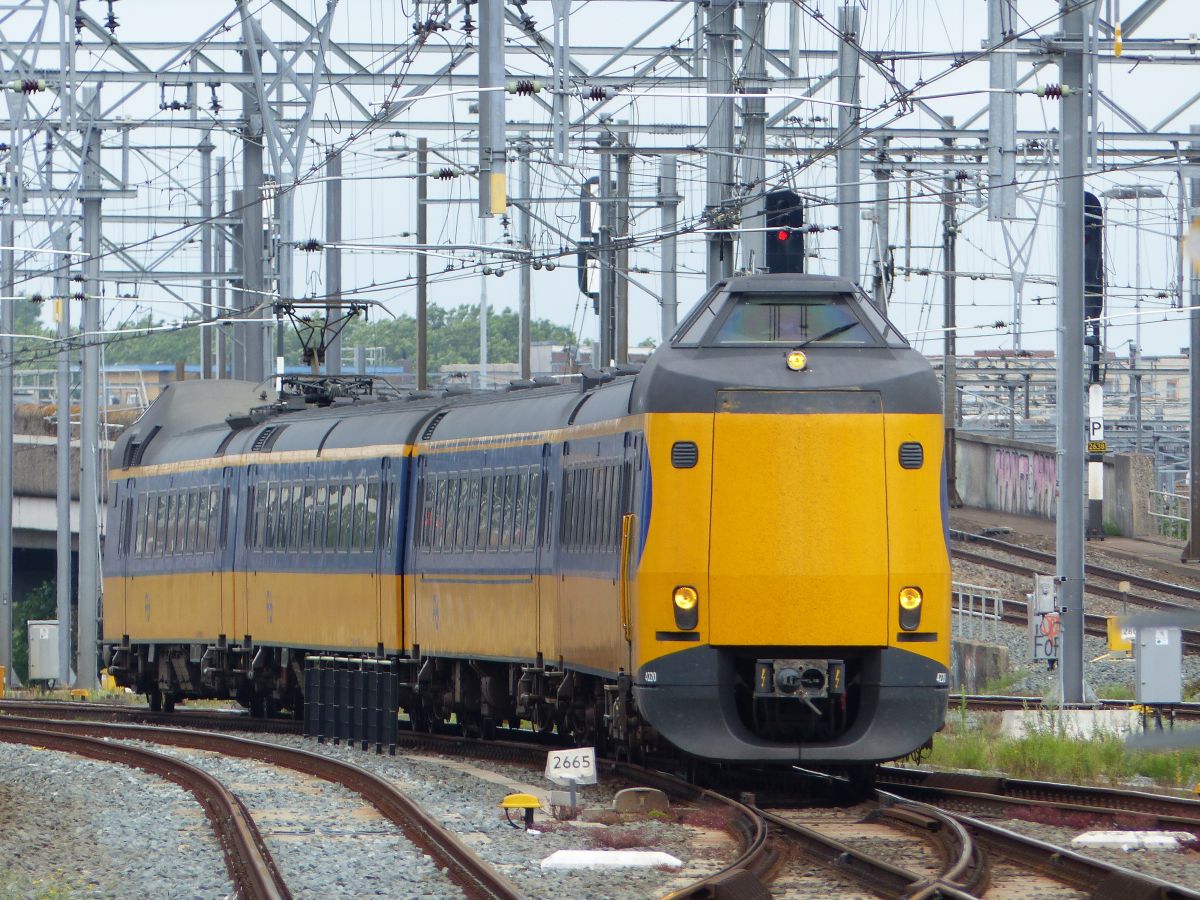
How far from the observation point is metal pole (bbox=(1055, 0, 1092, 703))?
22.7m

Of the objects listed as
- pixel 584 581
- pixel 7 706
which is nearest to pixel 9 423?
pixel 7 706

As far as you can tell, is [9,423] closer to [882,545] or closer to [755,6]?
[755,6]

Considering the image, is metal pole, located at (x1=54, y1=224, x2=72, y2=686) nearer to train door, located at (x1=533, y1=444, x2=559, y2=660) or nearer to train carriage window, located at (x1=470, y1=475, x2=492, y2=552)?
train carriage window, located at (x1=470, y1=475, x2=492, y2=552)

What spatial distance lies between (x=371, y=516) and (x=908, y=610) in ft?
30.7

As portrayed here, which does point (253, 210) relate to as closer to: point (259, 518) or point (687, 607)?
point (259, 518)

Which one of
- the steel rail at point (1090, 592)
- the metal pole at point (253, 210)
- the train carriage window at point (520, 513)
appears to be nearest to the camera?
the train carriage window at point (520, 513)

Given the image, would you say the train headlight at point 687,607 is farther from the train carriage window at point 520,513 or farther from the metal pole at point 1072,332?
the metal pole at point 1072,332

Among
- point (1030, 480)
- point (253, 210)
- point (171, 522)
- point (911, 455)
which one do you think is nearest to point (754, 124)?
point (171, 522)

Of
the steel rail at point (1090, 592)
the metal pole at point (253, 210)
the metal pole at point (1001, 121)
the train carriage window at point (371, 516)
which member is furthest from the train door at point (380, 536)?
the metal pole at point (253, 210)

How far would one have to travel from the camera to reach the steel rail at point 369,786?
10.7m

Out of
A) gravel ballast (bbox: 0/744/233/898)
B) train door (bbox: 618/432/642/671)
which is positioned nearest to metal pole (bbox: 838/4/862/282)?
train door (bbox: 618/432/642/671)

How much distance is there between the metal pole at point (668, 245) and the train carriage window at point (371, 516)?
9645 millimetres

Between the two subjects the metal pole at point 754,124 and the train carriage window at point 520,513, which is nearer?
the train carriage window at point 520,513

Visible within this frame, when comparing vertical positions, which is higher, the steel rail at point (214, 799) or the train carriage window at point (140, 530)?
the train carriage window at point (140, 530)
